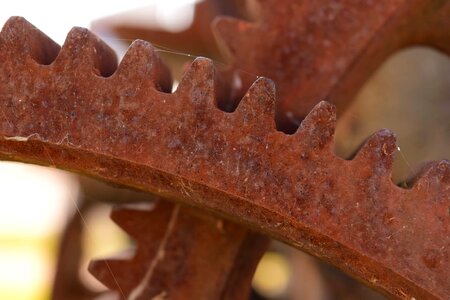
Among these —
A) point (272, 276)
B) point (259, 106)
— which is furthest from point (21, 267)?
point (259, 106)

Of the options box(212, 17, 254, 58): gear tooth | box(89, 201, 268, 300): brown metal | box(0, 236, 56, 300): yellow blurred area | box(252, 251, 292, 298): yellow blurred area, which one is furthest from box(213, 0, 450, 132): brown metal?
box(0, 236, 56, 300): yellow blurred area

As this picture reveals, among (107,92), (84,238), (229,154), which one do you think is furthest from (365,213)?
(84,238)

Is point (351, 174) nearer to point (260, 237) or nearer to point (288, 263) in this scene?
point (260, 237)

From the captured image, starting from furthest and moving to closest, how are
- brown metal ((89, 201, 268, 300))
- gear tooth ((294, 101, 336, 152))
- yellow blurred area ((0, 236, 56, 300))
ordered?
yellow blurred area ((0, 236, 56, 300))
brown metal ((89, 201, 268, 300))
gear tooth ((294, 101, 336, 152))

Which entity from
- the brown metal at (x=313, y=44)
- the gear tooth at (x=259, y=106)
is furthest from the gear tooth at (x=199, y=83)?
the brown metal at (x=313, y=44)

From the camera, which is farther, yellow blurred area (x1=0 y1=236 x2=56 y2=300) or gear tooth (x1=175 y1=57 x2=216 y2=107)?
yellow blurred area (x1=0 y1=236 x2=56 y2=300)

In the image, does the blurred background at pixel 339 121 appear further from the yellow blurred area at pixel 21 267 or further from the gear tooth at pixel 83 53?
the yellow blurred area at pixel 21 267

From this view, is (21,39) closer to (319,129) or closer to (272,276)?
(319,129)

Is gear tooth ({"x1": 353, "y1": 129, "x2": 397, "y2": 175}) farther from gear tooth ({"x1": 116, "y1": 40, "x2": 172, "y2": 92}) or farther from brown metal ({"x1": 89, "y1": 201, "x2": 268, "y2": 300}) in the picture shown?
brown metal ({"x1": 89, "y1": 201, "x2": 268, "y2": 300})
